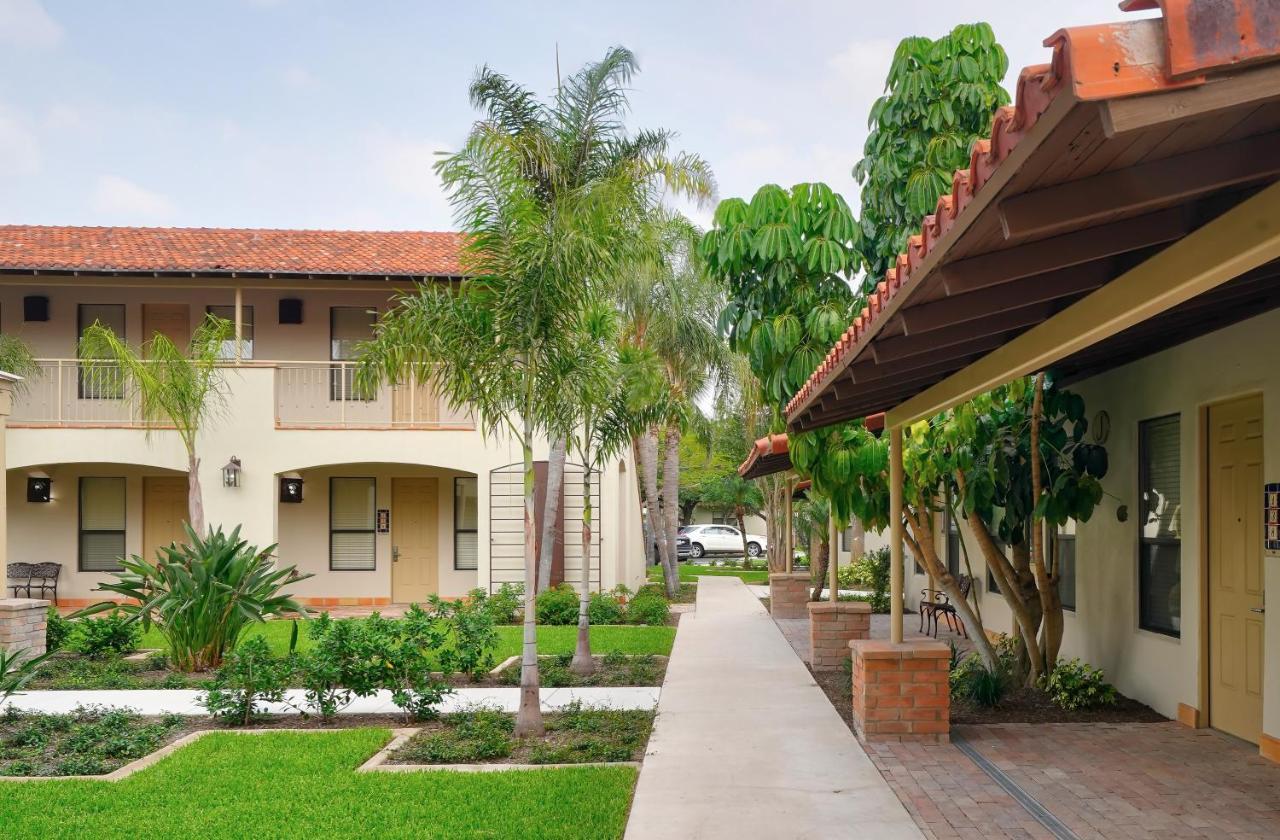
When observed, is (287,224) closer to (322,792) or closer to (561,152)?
(561,152)

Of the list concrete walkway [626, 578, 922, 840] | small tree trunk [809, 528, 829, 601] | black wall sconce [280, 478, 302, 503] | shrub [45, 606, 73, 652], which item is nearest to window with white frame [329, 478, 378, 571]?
black wall sconce [280, 478, 302, 503]

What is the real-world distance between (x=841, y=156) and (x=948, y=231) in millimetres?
31938

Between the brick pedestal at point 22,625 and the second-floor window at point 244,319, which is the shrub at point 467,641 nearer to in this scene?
the brick pedestal at point 22,625

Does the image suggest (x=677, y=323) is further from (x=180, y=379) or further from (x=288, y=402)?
(x=180, y=379)

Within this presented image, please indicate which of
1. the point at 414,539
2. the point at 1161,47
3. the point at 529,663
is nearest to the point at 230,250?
the point at 414,539

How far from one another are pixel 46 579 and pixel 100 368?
4332mm

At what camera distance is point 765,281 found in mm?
10070

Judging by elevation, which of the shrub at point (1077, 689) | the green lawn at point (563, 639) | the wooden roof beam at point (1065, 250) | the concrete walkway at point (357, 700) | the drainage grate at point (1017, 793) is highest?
the wooden roof beam at point (1065, 250)

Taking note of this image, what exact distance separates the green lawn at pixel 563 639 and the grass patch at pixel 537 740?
396cm

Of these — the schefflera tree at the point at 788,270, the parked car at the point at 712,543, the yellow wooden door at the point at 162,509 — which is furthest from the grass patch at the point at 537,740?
the parked car at the point at 712,543

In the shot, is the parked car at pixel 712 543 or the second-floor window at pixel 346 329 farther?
the parked car at pixel 712 543

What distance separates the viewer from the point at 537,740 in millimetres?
8242

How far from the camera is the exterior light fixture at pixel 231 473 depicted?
18141 millimetres

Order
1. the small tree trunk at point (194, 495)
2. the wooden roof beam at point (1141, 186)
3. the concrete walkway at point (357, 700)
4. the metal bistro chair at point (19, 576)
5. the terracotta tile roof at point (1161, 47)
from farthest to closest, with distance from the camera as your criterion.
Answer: the metal bistro chair at point (19, 576) < the small tree trunk at point (194, 495) < the concrete walkway at point (357, 700) < the wooden roof beam at point (1141, 186) < the terracotta tile roof at point (1161, 47)
